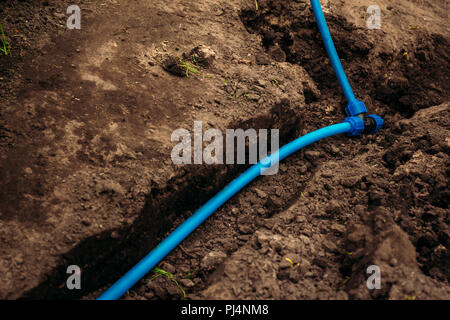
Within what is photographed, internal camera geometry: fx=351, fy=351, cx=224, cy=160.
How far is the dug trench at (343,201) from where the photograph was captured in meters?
1.55

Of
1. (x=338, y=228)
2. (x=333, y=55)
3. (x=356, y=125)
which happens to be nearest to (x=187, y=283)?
(x=338, y=228)

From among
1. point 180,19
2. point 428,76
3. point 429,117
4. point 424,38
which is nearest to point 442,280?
point 429,117

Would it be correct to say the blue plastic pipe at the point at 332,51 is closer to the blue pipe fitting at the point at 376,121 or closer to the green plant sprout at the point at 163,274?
the blue pipe fitting at the point at 376,121

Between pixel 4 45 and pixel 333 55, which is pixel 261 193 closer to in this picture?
pixel 333 55

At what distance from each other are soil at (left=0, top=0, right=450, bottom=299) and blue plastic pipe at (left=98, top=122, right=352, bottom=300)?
3.4 inches

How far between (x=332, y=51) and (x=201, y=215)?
1468 mm

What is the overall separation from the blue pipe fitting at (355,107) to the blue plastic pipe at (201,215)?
0.13 metres

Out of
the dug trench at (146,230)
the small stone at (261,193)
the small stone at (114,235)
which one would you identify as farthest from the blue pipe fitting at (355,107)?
the small stone at (114,235)

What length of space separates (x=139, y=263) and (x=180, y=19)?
5.21ft

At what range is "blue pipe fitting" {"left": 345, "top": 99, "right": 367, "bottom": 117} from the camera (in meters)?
2.34

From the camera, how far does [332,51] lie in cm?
241

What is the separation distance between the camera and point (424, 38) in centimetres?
262
